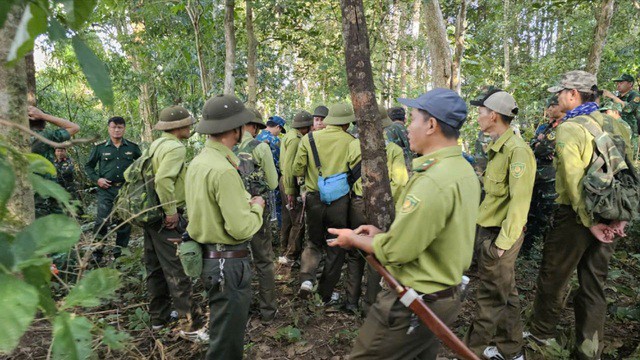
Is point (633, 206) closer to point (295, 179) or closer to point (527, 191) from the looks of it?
point (527, 191)

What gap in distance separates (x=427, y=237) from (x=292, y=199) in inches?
153

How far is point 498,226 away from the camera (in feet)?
11.4

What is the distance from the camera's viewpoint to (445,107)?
222 centimetres

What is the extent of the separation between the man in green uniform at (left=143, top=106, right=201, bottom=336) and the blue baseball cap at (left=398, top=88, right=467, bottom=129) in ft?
9.22

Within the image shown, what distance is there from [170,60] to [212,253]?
6.40 m

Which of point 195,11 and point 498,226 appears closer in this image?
point 498,226

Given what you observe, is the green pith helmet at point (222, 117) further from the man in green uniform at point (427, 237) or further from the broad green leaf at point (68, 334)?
the broad green leaf at point (68, 334)

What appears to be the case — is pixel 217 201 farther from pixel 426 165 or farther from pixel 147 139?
pixel 147 139

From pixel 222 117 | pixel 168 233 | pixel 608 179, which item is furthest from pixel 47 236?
pixel 608 179

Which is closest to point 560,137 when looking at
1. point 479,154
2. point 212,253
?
point 479,154

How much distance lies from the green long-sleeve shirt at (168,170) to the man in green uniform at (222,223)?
1045mm

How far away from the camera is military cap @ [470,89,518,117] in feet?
11.3

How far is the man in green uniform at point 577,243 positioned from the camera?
11.1 ft

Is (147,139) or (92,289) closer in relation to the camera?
(92,289)
